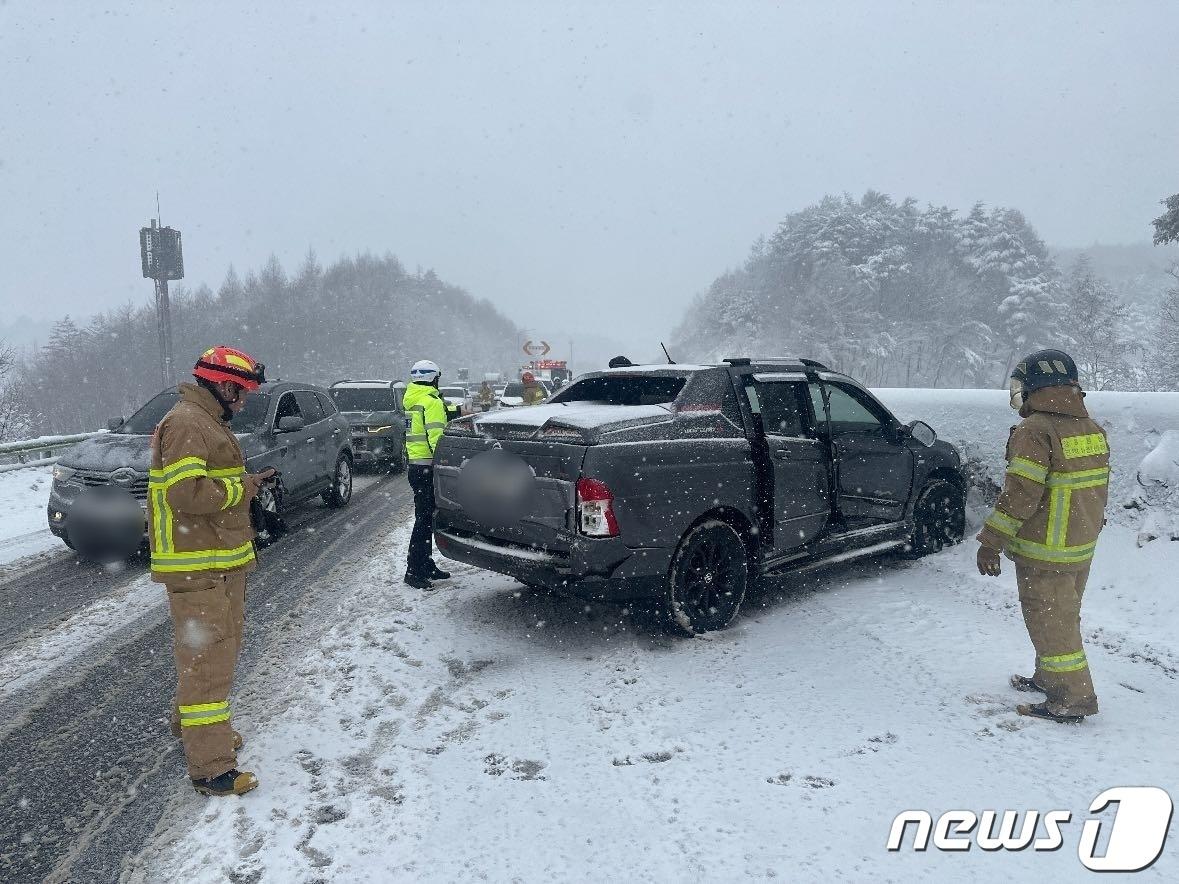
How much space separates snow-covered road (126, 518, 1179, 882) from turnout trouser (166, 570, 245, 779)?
0.20 m

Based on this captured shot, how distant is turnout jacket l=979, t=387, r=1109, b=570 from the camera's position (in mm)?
3850

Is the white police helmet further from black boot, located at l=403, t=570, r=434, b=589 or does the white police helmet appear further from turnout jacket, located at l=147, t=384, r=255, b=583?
turnout jacket, located at l=147, t=384, r=255, b=583

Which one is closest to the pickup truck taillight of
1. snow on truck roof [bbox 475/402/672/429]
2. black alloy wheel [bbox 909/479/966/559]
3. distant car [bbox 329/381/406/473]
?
snow on truck roof [bbox 475/402/672/429]

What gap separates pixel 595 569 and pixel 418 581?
2559 millimetres

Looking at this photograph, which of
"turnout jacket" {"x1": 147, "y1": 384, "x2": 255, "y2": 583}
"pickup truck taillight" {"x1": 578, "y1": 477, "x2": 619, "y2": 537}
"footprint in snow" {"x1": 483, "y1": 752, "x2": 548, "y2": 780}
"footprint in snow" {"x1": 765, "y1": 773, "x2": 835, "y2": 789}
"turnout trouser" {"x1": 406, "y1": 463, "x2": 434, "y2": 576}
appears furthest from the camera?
"turnout trouser" {"x1": 406, "y1": 463, "x2": 434, "y2": 576}

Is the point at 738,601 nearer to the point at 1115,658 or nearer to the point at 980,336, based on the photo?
the point at 1115,658

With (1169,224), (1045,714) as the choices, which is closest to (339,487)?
(1045,714)

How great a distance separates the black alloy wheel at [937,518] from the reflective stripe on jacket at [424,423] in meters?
4.37

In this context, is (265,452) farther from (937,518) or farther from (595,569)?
(937,518)

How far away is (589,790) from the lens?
3.28 metres

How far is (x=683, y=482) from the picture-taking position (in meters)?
4.85

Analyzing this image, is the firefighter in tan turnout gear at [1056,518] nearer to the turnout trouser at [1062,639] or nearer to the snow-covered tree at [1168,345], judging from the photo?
the turnout trouser at [1062,639]

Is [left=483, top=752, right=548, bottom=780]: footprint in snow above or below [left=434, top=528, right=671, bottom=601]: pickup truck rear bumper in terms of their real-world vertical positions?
below

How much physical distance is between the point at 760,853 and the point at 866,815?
55 cm
